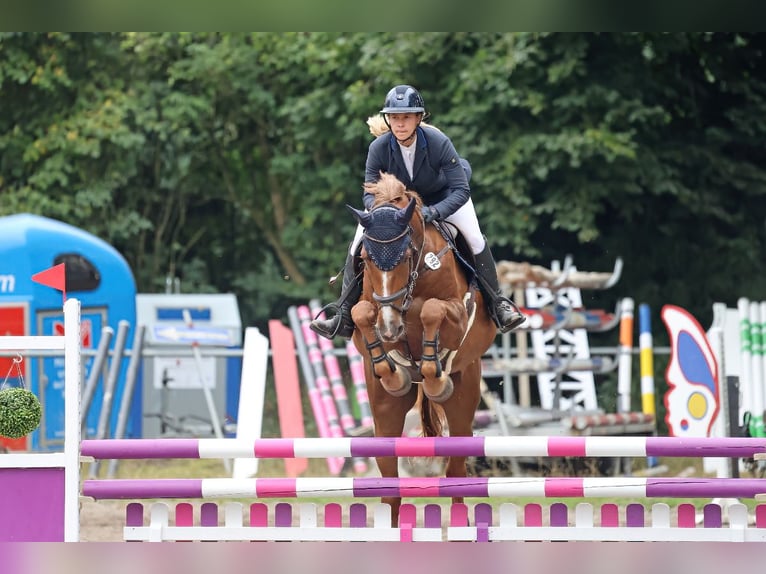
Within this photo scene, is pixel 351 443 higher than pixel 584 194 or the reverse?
the reverse

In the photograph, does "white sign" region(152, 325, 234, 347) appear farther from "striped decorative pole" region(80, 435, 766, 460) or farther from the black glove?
"striped decorative pole" region(80, 435, 766, 460)

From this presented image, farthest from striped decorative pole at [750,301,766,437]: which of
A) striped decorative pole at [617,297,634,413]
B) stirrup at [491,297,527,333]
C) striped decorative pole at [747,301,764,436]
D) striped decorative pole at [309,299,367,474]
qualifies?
stirrup at [491,297,527,333]

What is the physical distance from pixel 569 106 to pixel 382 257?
384 inches

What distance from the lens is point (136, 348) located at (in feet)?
36.2

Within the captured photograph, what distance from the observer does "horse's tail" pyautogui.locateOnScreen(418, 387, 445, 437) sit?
6.40 metres

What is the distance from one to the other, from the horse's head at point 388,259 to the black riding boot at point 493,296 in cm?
82

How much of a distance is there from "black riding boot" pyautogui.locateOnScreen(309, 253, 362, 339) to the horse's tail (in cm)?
59

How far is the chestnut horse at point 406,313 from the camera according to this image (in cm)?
555

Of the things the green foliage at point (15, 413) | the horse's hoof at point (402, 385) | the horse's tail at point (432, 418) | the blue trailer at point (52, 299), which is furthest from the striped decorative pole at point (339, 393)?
the green foliage at point (15, 413)

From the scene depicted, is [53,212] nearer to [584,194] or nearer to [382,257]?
[584,194]

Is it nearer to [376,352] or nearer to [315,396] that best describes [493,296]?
[376,352]

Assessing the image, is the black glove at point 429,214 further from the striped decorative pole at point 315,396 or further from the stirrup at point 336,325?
the striped decorative pole at point 315,396

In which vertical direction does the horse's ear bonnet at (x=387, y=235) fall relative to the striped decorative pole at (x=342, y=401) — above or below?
above

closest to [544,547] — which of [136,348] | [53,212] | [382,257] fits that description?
[382,257]
